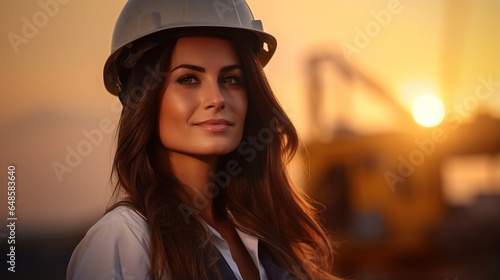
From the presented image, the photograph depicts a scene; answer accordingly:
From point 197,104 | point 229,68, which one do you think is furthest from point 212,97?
point 229,68

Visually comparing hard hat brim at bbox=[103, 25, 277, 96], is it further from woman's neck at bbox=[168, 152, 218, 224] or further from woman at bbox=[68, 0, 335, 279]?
woman's neck at bbox=[168, 152, 218, 224]

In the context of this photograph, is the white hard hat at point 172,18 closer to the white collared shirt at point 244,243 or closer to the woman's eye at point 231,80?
the woman's eye at point 231,80

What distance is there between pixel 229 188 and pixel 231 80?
51 cm

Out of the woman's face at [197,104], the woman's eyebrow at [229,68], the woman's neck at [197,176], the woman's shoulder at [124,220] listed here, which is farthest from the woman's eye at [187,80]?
the woman's shoulder at [124,220]

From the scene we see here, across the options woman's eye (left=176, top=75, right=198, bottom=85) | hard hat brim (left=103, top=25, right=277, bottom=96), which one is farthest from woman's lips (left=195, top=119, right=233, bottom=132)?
hard hat brim (left=103, top=25, right=277, bottom=96)

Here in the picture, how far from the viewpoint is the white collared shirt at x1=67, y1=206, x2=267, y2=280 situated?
2.34 meters

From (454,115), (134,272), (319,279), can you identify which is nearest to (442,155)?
(454,115)

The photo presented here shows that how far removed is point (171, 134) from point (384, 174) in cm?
1099

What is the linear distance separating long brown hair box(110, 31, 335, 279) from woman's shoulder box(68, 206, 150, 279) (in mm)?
47

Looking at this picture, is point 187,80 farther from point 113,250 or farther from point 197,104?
point 113,250

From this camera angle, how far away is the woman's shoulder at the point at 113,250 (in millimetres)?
2336

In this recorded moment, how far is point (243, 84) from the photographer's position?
2.90 meters

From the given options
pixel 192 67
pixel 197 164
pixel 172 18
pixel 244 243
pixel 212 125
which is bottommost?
pixel 244 243

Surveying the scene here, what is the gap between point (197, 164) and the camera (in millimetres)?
2852
